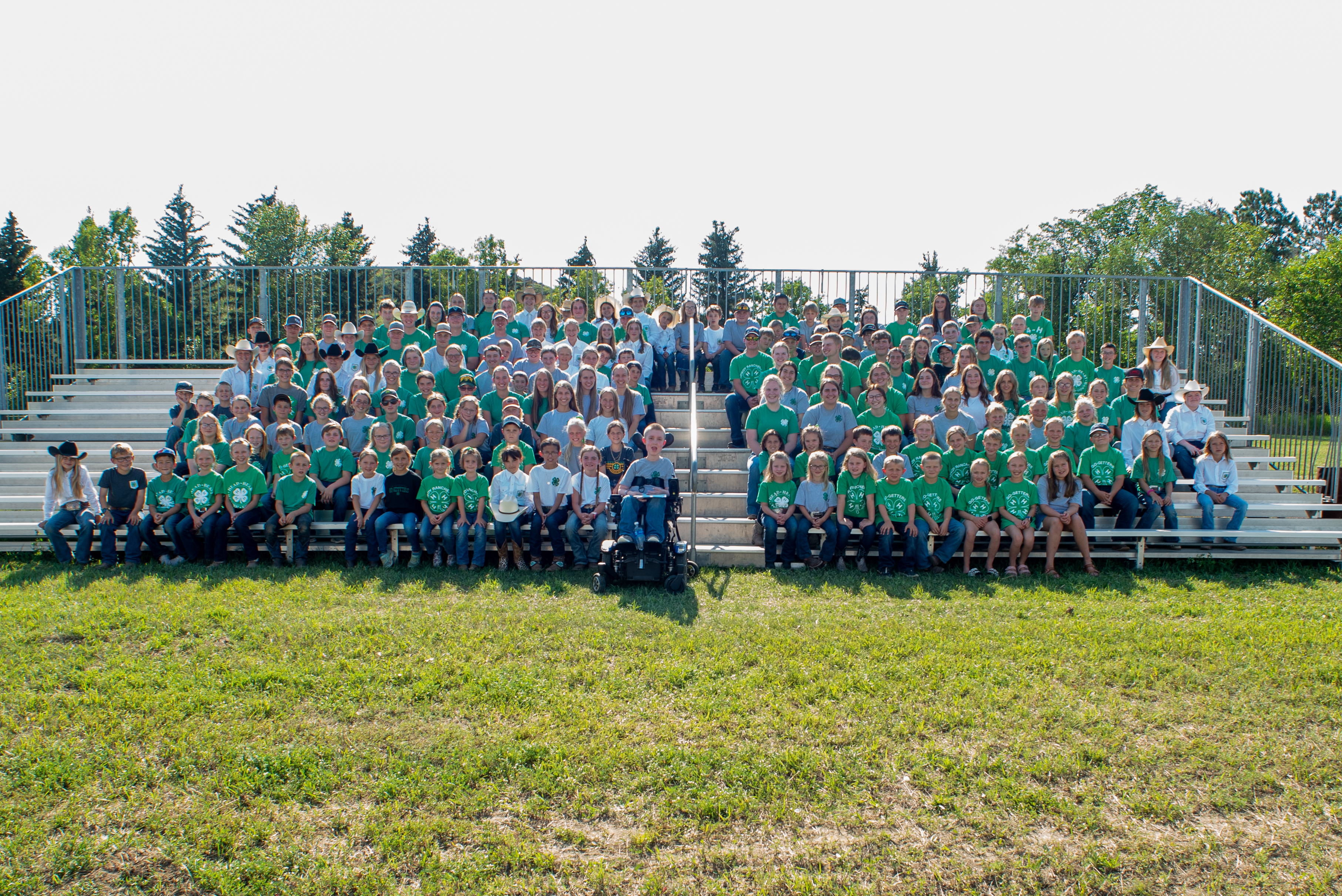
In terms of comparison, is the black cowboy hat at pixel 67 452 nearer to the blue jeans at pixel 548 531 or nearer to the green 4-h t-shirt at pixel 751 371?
the blue jeans at pixel 548 531

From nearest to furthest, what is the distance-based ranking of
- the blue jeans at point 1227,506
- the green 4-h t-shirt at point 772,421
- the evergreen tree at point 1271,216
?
the blue jeans at point 1227,506, the green 4-h t-shirt at point 772,421, the evergreen tree at point 1271,216

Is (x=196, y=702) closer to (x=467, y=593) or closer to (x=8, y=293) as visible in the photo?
(x=467, y=593)

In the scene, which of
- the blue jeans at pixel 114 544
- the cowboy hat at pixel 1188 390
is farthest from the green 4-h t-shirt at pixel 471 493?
the cowboy hat at pixel 1188 390

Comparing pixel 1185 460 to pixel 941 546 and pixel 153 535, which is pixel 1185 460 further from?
pixel 153 535

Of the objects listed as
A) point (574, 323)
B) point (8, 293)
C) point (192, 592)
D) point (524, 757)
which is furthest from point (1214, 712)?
point (8, 293)

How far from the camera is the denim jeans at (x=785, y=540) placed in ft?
27.6

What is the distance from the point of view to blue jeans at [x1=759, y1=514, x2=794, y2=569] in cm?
841

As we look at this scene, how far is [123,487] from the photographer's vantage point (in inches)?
346

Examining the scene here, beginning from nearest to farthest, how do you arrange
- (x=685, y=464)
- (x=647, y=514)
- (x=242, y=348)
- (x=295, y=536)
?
(x=647, y=514), (x=295, y=536), (x=685, y=464), (x=242, y=348)

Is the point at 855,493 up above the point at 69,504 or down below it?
above

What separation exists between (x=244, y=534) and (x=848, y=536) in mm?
5915

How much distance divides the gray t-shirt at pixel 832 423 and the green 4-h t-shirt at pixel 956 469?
1072mm

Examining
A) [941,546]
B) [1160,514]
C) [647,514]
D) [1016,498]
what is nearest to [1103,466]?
[1160,514]

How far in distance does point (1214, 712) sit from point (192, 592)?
7478 millimetres
